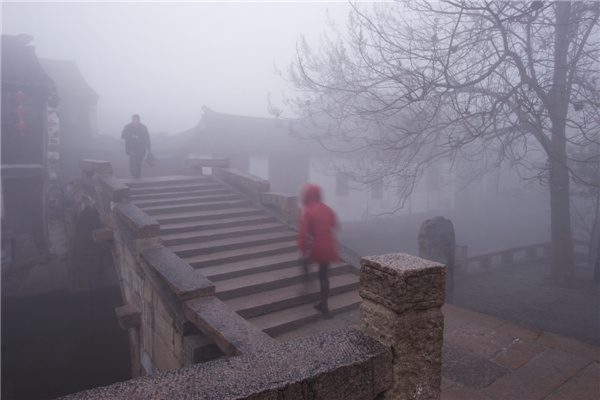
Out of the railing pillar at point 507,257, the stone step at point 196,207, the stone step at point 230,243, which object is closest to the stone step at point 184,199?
the stone step at point 196,207

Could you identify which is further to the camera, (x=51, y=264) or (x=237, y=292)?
(x=51, y=264)

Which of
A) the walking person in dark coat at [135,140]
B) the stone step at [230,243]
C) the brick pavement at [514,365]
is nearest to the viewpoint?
the brick pavement at [514,365]

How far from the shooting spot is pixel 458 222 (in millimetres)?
23984

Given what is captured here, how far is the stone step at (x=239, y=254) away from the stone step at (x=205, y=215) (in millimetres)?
1429

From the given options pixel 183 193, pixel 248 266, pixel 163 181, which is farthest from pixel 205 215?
pixel 163 181

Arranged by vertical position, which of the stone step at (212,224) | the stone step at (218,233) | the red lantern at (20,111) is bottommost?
the stone step at (218,233)

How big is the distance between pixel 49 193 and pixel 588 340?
16664mm

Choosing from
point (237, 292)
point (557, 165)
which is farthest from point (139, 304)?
point (557, 165)

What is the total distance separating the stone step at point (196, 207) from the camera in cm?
819

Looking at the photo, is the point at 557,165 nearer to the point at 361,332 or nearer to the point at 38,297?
the point at 361,332

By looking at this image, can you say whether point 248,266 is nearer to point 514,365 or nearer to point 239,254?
point 239,254

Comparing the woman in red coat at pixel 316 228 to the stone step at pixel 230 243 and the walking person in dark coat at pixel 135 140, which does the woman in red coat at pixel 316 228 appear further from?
the walking person in dark coat at pixel 135 140

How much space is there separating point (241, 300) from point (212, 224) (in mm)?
2511

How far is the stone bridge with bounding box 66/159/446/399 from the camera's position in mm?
1995
